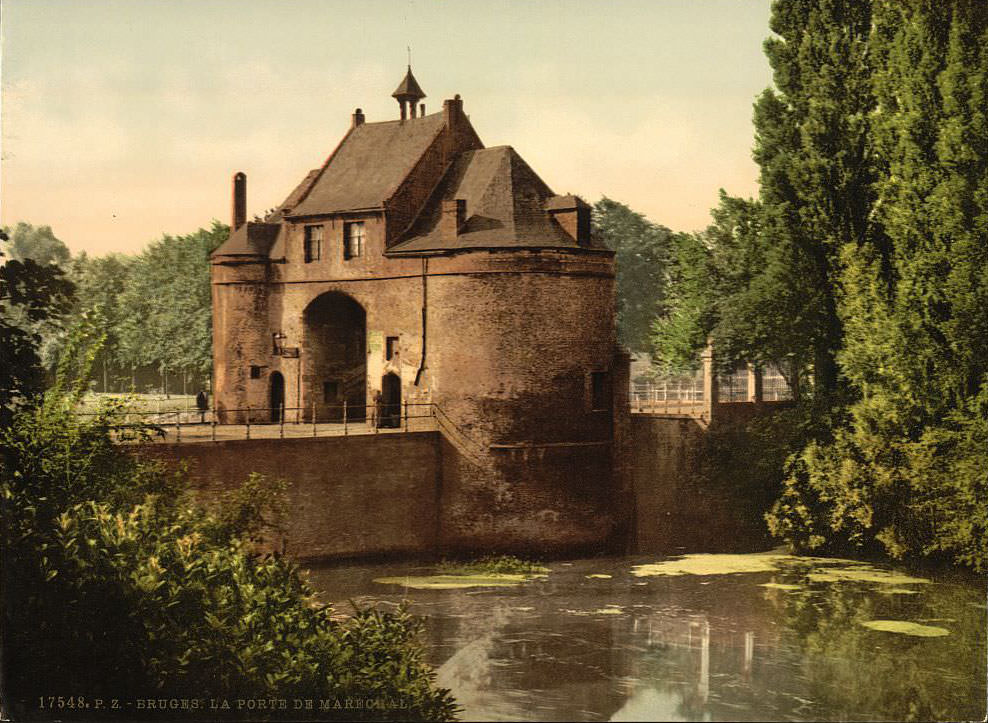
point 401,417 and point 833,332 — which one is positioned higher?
point 833,332

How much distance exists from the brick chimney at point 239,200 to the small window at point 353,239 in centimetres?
404

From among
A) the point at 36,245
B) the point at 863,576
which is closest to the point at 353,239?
the point at 36,245

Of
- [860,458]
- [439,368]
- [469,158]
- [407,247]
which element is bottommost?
[860,458]

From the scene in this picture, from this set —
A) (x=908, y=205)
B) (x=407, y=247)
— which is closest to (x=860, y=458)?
(x=908, y=205)

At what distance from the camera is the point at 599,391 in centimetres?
2575

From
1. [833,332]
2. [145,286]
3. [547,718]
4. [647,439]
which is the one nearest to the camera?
[547,718]

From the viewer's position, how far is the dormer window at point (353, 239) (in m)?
27.4

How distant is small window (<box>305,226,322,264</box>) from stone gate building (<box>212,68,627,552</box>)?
0.10 feet

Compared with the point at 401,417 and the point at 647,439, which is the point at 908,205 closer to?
the point at 647,439

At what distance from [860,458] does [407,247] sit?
11192 mm

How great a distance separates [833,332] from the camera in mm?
27781

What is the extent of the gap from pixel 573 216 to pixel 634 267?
2509 centimetres

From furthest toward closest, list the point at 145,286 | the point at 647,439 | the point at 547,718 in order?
1. the point at 145,286
2. the point at 647,439
3. the point at 547,718

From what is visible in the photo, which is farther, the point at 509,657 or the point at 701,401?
the point at 701,401
